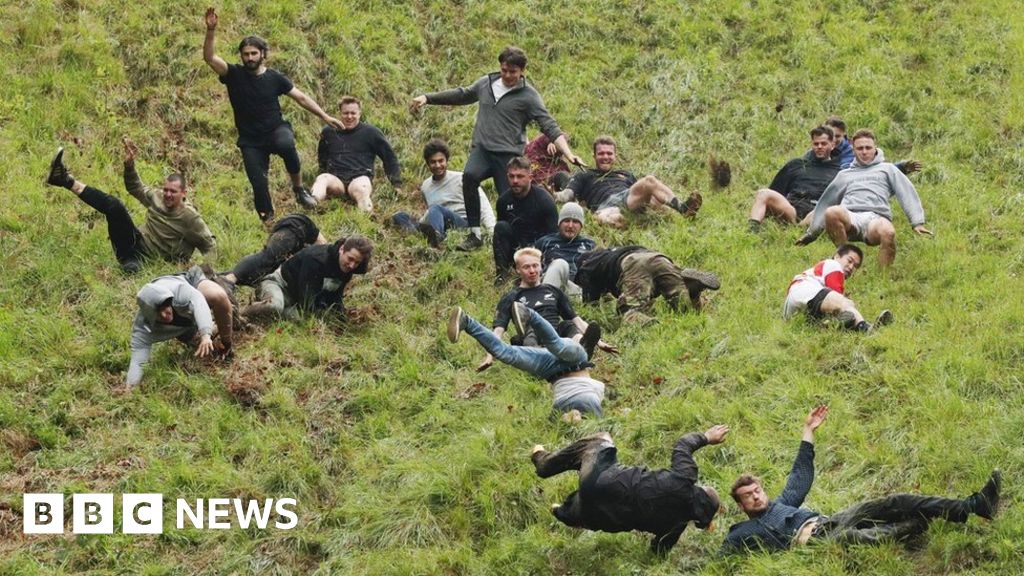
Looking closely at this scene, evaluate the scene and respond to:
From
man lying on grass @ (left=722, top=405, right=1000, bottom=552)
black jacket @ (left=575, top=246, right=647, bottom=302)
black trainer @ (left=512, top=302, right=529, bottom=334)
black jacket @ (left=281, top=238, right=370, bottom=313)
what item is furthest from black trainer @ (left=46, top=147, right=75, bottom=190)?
man lying on grass @ (left=722, top=405, right=1000, bottom=552)

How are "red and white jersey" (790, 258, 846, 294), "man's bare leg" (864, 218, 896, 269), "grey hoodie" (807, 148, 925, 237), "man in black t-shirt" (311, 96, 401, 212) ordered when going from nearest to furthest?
"red and white jersey" (790, 258, 846, 294), "man's bare leg" (864, 218, 896, 269), "grey hoodie" (807, 148, 925, 237), "man in black t-shirt" (311, 96, 401, 212)

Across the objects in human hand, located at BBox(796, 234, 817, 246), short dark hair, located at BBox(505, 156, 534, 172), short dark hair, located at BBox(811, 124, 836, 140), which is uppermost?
short dark hair, located at BBox(811, 124, 836, 140)

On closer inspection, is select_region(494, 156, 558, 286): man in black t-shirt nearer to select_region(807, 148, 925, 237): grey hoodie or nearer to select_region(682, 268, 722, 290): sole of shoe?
select_region(682, 268, 722, 290): sole of shoe

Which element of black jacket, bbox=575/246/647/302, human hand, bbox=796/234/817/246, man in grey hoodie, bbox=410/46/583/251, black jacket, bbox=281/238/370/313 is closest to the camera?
black jacket, bbox=281/238/370/313

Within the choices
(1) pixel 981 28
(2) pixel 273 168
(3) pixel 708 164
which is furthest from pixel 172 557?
(1) pixel 981 28

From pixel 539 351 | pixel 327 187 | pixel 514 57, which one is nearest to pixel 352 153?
pixel 327 187

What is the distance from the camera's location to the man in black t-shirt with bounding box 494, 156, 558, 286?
491 inches

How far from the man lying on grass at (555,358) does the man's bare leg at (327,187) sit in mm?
4864

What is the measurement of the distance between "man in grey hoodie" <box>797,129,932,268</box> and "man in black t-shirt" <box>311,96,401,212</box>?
5.03 m

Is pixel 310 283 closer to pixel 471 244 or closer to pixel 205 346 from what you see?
pixel 205 346

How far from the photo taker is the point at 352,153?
1441 centimetres

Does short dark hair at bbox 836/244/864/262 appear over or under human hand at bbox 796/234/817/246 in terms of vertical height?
over

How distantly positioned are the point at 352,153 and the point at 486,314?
11.5 feet

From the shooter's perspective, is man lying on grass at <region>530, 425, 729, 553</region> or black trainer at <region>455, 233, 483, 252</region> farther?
black trainer at <region>455, 233, 483, 252</region>
